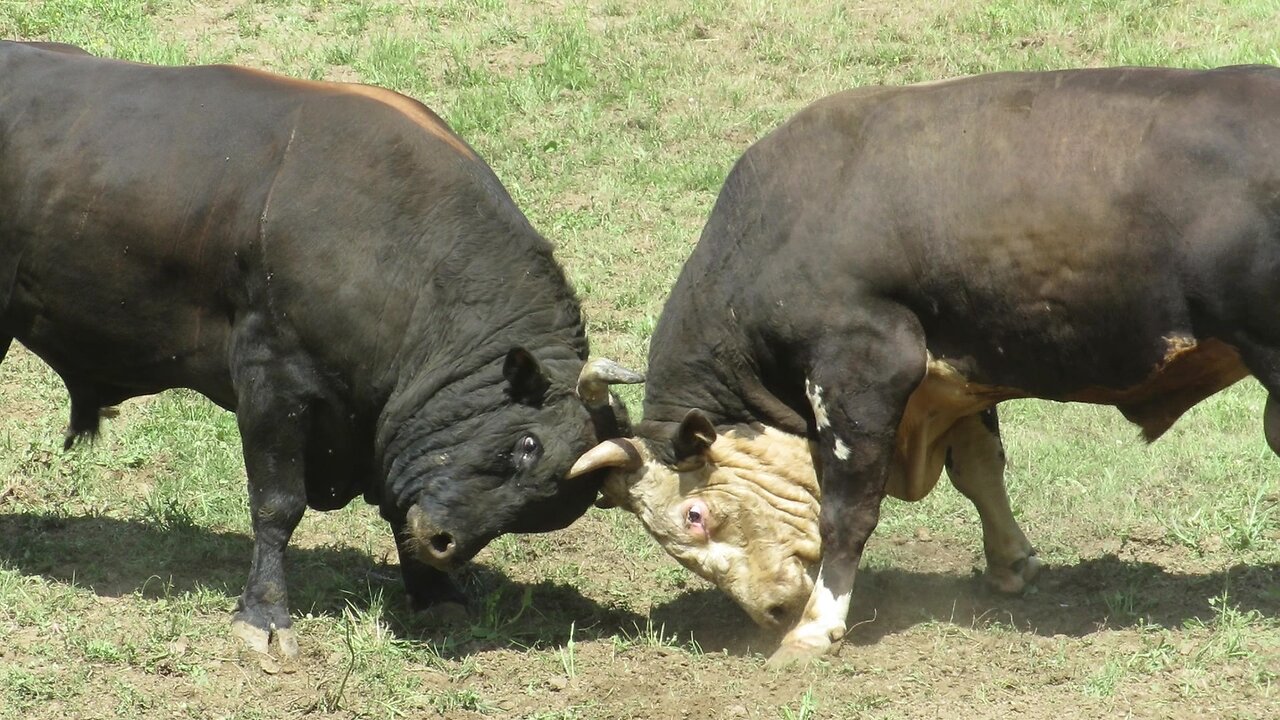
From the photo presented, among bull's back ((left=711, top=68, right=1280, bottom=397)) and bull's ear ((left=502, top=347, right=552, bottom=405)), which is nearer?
bull's back ((left=711, top=68, right=1280, bottom=397))

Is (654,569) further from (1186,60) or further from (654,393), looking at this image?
(1186,60)

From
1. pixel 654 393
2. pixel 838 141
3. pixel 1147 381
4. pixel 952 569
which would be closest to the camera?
pixel 1147 381

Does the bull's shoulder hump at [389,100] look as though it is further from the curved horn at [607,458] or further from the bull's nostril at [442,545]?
the bull's nostril at [442,545]

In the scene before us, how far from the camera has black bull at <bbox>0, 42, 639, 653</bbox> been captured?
6828 millimetres

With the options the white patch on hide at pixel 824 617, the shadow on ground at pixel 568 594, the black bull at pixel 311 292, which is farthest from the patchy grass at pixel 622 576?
the black bull at pixel 311 292

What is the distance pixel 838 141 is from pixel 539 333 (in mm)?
1518

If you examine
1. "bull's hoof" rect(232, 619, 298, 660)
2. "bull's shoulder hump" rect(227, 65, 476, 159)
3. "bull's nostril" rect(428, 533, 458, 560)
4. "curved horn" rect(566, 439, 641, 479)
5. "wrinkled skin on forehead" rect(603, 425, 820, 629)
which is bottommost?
"bull's hoof" rect(232, 619, 298, 660)

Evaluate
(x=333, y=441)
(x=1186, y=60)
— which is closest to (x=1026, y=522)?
(x=333, y=441)

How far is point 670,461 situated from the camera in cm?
714

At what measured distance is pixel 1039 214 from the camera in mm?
6324

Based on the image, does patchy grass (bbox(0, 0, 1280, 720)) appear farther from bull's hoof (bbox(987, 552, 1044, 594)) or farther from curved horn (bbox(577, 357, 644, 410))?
curved horn (bbox(577, 357, 644, 410))

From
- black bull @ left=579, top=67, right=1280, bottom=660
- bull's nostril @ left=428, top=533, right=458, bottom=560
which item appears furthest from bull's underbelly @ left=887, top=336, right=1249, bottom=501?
bull's nostril @ left=428, top=533, right=458, bottom=560

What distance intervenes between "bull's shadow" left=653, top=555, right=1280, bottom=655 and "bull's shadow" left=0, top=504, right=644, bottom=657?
41 centimetres

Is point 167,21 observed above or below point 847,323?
below
